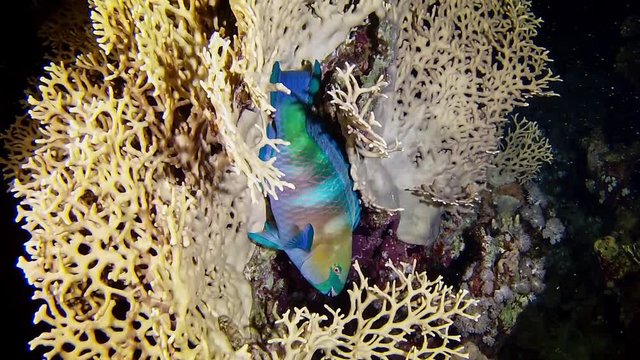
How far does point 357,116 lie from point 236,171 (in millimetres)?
862

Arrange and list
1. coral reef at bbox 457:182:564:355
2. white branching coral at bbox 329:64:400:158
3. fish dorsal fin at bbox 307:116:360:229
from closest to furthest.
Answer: white branching coral at bbox 329:64:400:158 → fish dorsal fin at bbox 307:116:360:229 → coral reef at bbox 457:182:564:355

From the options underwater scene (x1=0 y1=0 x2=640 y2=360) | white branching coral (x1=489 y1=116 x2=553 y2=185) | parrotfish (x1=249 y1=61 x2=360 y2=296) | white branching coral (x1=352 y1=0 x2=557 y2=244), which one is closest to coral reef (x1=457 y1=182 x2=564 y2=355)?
underwater scene (x1=0 y1=0 x2=640 y2=360)

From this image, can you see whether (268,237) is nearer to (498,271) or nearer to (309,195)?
(309,195)

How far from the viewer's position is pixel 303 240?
249 cm

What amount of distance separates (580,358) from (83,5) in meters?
5.46

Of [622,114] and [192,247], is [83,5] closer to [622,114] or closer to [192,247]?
[192,247]

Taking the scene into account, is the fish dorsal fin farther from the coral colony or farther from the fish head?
the fish head

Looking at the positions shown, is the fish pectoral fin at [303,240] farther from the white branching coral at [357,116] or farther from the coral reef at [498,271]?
the coral reef at [498,271]

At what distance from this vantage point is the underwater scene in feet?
5.91

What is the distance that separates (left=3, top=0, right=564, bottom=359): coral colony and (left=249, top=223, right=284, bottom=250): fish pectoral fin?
0.06 meters

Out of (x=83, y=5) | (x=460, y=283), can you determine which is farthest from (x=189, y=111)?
(x=460, y=283)

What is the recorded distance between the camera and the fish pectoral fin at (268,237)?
2541mm

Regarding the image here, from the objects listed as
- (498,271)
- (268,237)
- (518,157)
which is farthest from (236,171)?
(518,157)

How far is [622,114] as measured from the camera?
8.80 m
